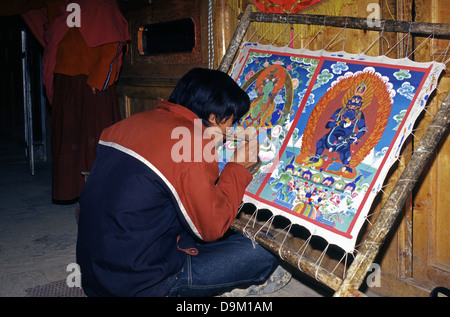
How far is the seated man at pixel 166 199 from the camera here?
57.3 inches

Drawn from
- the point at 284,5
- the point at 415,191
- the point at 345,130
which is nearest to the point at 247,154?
the point at 345,130

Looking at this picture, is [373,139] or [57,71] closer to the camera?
[373,139]

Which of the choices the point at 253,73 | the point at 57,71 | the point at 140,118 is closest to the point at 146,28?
the point at 57,71

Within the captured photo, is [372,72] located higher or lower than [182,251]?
higher

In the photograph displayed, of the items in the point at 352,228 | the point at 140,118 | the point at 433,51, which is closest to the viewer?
the point at 352,228

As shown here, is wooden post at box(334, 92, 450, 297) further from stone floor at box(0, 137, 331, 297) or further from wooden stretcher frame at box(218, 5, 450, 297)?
stone floor at box(0, 137, 331, 297)

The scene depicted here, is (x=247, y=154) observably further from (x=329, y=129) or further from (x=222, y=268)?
(x=222, y=268)

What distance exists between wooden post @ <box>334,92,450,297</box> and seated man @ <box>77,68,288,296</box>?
0.46m

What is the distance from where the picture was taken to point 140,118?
5.24 ft

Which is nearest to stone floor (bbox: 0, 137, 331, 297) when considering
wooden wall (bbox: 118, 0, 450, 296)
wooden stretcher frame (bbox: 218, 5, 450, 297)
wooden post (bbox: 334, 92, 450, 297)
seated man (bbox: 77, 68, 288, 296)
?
wooden wall (bbox: 118, 0, 450, 296)

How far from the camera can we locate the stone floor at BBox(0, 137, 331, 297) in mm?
2453

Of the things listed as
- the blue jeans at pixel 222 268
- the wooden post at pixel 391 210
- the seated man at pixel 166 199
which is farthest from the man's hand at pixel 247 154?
the wooden post at pixel 391 210
